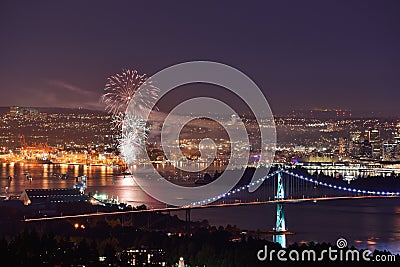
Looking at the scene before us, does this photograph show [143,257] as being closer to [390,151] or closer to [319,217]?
[319,217]

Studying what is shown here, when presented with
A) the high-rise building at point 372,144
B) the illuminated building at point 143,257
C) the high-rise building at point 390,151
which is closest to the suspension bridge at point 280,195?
the illuminated building at point 143,257

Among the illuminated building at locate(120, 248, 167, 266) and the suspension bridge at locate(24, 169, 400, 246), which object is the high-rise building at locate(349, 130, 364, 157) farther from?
the illuminated building at locate(120, 248, 167, 266)

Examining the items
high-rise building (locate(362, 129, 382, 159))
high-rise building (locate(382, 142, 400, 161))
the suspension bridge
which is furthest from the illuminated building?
high-rise building (locate(362, 129, 382, 159))

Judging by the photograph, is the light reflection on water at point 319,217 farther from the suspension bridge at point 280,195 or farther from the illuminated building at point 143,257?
the illuminated building at point 143,257

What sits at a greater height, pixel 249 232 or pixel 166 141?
pixel 166 141

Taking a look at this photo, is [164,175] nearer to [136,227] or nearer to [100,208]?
[100,208]

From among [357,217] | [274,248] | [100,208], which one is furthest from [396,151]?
[274,248]

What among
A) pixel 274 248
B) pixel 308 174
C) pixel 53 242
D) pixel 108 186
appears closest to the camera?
pixel 53 242

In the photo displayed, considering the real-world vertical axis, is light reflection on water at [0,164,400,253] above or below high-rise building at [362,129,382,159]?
Result: below
